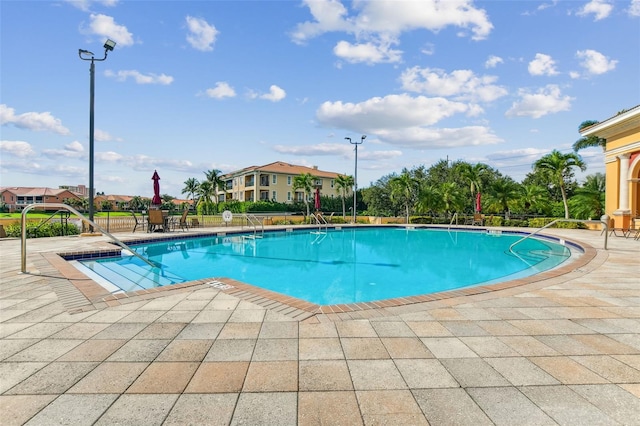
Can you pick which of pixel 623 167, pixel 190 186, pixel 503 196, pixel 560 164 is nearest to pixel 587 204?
pixel 560 164

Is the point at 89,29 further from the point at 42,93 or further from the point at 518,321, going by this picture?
the point at 518,321

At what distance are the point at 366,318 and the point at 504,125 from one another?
21.6 metres

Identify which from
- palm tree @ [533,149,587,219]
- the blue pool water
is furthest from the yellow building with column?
the blue pool water

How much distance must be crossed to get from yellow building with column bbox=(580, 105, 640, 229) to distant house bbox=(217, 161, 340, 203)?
1059 inches

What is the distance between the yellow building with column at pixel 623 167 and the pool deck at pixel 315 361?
1649 centimetres

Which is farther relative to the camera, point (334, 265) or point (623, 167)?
point (623, 167)

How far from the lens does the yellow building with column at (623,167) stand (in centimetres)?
1625

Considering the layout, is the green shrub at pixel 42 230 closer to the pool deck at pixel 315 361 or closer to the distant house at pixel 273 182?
the pool deck at pixel 315 361

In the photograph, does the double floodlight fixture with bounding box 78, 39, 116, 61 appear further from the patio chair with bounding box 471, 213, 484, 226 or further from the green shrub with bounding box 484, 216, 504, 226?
the green shrub with bounding box 484, 216, 504, 226

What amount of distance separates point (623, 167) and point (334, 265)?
1753cm

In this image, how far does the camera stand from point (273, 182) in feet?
145

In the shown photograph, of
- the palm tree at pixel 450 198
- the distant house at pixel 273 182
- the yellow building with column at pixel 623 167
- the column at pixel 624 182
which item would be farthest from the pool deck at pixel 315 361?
the distant house at pixel 273 182

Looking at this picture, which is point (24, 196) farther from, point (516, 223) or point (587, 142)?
point (587, 142)

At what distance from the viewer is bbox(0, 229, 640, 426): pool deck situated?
7.05 feet
